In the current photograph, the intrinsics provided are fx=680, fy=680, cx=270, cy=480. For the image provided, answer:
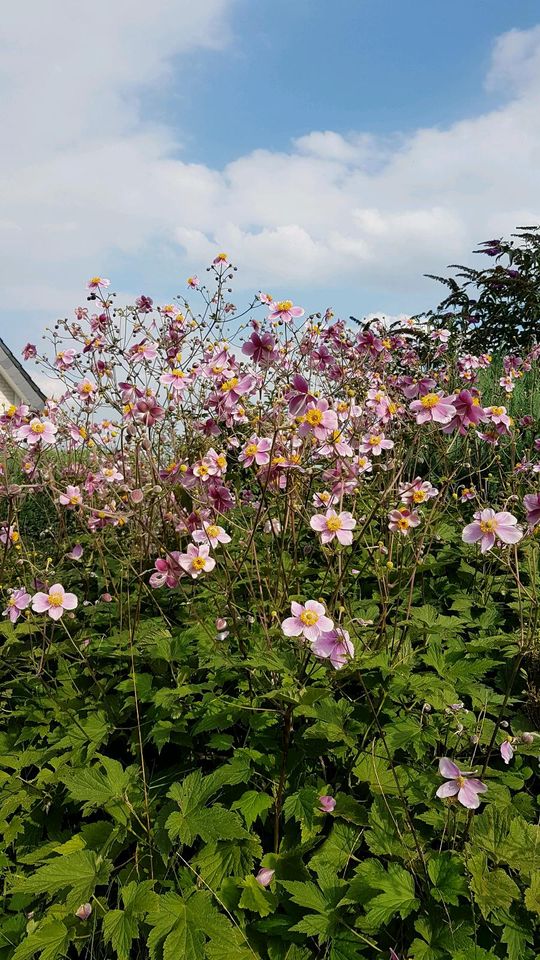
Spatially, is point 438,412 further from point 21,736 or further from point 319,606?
point 21,736

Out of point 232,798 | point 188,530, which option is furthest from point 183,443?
point 232,798

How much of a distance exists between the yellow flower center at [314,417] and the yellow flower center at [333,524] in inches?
11.9

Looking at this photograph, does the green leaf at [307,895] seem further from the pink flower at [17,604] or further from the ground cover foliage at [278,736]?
the pink flower at [17,604]

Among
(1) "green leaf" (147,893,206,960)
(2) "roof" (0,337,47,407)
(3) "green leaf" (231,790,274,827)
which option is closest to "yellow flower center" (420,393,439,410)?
(3) "green leaf" (231,790,274,827)

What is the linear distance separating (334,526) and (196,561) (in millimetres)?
469

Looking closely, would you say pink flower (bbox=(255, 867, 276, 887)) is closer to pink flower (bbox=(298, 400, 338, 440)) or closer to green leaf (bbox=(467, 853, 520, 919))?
green leaf (bbox=(467, 853, 520, 919))

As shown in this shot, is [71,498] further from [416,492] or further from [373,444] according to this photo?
[416,492]

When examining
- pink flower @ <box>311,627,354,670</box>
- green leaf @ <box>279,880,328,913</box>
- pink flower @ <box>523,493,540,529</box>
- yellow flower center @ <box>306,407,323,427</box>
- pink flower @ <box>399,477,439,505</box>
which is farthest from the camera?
pink flower @ <box>399,477,439,505</box>

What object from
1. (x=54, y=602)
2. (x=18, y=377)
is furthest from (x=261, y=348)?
(x=18, y=377)

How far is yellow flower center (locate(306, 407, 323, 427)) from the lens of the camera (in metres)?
2.02

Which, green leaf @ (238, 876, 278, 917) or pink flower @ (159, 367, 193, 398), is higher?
pink flower @ (159, 367, 193, 398)

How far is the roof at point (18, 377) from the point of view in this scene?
548 inches

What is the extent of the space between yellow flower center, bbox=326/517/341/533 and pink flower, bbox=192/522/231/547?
0.38 metres

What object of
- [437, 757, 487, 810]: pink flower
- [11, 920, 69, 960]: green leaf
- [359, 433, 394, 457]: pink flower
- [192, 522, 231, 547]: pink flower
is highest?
[359, 433, 394, 457]: pink flower
